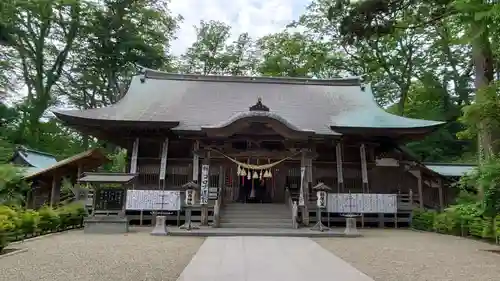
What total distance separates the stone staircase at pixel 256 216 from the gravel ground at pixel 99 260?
328cm

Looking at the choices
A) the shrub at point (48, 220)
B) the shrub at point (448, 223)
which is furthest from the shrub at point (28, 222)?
the shrub at point (448, 223)

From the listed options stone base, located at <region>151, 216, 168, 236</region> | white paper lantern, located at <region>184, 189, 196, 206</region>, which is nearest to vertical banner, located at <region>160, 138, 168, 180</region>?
white paper lantern, located at <region>184, 189, 196, 206</region>

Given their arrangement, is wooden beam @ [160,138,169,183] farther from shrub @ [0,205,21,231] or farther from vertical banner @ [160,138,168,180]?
shrub @ [0,205,21,231]

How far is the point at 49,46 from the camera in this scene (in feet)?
90.2

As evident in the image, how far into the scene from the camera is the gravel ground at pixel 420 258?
5.67 metres

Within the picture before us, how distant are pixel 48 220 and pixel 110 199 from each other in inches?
76.5

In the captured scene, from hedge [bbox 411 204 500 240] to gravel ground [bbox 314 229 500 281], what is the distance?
0.41 m

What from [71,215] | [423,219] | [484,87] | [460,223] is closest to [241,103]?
[71,215]

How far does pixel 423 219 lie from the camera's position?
45.1 feet

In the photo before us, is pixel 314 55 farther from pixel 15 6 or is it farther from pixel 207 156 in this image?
pixel 15 6

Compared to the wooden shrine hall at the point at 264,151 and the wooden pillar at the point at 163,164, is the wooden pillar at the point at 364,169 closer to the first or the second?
the wooden shrine hall at the point at 264,151

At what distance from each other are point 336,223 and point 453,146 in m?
16.0

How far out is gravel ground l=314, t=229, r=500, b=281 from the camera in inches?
223

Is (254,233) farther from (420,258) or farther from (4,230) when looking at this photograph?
(4,230)
